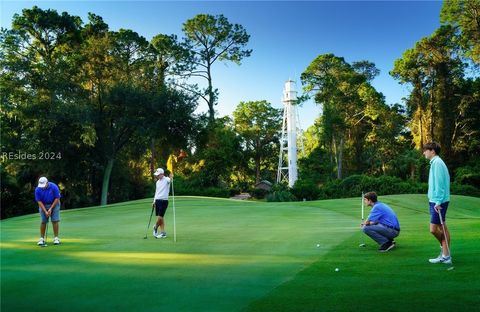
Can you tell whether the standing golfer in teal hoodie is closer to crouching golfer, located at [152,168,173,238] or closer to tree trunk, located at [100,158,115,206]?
crouching golfer, located at [152,168,173,238]

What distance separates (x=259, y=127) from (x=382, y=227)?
208 ft

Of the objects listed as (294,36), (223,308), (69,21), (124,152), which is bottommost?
(223,308)

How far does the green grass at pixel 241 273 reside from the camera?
21.9 ft

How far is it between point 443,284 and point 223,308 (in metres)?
3.39

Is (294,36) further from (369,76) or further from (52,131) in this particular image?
(369,76)

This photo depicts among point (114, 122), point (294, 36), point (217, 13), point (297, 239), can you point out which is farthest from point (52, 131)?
point (297, 239)

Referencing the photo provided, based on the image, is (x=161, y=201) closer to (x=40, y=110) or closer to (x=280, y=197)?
(x=280, y=197)

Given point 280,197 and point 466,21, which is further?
point 466,21

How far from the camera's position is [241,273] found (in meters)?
8.67

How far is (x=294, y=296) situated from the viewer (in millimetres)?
6914

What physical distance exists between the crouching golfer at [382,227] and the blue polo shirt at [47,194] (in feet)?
27.7

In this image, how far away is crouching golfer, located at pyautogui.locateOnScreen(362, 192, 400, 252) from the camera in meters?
10.6

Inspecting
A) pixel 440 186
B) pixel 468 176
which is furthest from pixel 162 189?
pixel 468 176

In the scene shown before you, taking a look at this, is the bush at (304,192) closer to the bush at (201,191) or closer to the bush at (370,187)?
the bush at (370,187)
